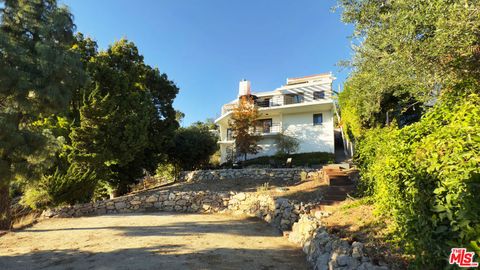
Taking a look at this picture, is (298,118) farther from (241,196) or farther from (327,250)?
(327,250)

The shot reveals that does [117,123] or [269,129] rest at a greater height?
[269,129]

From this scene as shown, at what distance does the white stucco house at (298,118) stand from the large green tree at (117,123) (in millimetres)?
11187

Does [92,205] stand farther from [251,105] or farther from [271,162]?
[251,105]

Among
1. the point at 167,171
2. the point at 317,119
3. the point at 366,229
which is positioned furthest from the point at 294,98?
Answer: the point at 366,229

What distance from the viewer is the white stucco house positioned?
2616cm

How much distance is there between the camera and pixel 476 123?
298 cm

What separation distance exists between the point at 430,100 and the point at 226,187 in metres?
12.6

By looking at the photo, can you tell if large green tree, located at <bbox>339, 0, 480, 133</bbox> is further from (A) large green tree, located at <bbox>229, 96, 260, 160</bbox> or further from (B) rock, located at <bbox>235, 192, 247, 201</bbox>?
(A) large green tree, located at <bbox>229, 96, 260, 160</bbox>

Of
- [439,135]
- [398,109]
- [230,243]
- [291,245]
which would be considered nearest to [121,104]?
[230,243]

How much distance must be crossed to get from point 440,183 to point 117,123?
15.1 meters

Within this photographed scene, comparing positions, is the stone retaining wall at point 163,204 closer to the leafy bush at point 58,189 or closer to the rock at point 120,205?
the rock at point 120,205

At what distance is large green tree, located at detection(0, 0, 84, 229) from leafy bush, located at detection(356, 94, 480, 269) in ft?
30.8

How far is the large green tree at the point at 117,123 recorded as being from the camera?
14.7m

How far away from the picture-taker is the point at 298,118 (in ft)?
90.6
